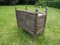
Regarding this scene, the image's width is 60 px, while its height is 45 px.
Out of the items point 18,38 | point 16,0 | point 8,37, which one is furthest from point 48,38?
point 16,0

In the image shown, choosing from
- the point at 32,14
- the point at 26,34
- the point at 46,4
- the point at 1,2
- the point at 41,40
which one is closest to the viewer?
the point at 32,14

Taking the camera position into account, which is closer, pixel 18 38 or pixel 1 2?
pixel 18 38

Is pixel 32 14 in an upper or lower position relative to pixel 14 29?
upper

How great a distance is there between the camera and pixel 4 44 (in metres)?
4.87

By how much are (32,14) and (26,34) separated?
1.28 metres

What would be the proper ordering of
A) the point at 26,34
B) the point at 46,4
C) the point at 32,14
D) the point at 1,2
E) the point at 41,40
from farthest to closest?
the point at 1,2 < the point at 46,4 < the point at 26,34 < the point at 41,40 < the point at 32,14

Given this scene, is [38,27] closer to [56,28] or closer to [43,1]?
Answer: [56,28]

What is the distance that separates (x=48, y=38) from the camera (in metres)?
5.47

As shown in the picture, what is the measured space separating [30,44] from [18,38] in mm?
712

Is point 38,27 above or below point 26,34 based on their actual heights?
above

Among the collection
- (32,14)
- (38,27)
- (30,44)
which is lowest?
(30,44)

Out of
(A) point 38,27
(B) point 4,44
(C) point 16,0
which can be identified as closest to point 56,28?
(A) point 38,27

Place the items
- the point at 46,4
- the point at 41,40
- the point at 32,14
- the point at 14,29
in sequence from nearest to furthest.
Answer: the point at 32,14 < the point at 41,40 < the point at 14,29 < the point at 46,4

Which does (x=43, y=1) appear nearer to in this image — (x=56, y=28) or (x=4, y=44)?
(x=56, y=28)
